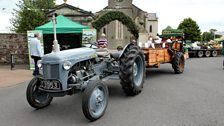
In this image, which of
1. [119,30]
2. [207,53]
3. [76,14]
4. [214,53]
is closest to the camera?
[76,14]

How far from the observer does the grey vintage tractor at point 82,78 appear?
223 inches

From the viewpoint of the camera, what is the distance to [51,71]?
18.9ft

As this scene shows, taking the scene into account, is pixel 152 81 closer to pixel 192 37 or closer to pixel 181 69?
pixel 181 69

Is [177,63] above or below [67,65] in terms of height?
below

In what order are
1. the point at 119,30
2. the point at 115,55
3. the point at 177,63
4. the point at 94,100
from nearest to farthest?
the point at 94,100, the point at 115,55, the point at 177,63, the point at 119,30

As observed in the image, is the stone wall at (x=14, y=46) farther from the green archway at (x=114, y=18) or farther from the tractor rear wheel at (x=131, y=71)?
the tractor rear wheel at (x=131, y=71)

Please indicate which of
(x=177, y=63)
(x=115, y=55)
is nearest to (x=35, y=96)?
(x=115, y=55)

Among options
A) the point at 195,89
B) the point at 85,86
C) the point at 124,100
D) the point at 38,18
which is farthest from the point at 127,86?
the point at 38,18

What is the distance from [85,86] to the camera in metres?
5.93

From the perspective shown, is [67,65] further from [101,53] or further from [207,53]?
[207,53]

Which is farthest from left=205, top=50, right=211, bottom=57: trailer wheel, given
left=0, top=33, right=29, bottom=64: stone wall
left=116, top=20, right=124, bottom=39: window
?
left=116, top=20, right=124, bottom=39: window

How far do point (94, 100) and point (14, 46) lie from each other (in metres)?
13.3

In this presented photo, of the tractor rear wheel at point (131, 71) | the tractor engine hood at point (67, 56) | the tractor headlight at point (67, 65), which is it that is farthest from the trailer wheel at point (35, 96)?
the tractor rear wheel at point (131, 71)

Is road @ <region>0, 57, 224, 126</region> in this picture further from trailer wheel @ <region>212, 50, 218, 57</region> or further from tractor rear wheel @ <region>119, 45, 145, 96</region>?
trailer wheel @ <region>212, 50, 218, 57</region>
